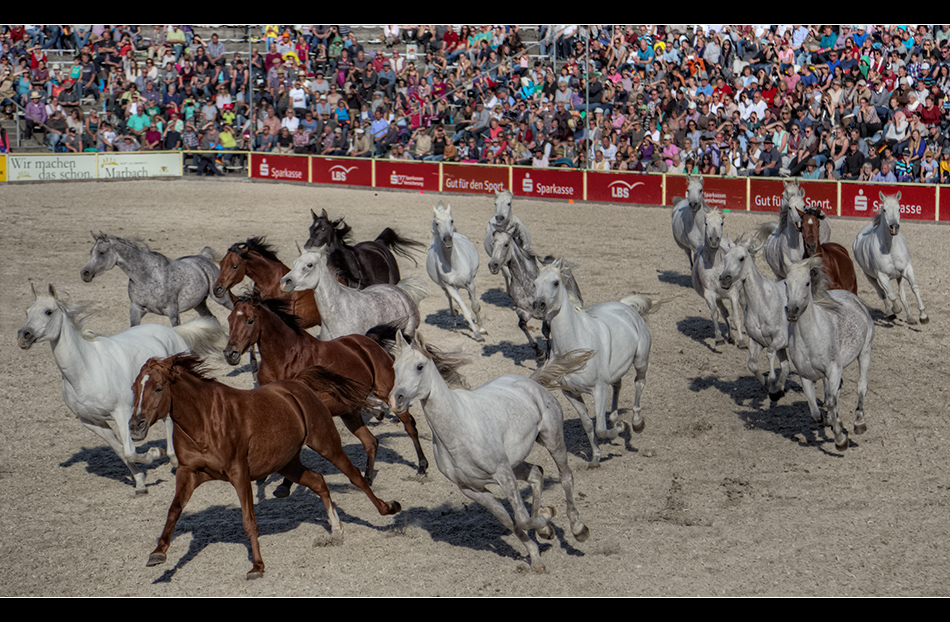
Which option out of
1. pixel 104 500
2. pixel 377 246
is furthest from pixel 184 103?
pixel 104 500

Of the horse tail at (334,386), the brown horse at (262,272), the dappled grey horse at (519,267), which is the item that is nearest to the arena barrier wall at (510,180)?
the dappled grey horse at (519,267)

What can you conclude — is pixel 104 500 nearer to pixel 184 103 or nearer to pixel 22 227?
pixel 22 227

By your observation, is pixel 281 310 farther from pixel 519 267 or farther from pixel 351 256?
pixel 351 256

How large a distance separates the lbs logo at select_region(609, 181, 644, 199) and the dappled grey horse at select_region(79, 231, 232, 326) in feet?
42.6

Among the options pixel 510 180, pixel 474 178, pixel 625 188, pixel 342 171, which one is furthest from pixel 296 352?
pixel 342 171

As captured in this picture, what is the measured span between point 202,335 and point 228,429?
3.29 m

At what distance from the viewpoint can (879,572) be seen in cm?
765

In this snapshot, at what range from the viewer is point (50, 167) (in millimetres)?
26578

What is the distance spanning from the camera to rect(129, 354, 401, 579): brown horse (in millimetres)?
7148

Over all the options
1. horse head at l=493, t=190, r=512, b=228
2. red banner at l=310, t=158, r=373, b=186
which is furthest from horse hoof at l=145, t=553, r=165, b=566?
red banner at l=310, t=158, r=373, b=186

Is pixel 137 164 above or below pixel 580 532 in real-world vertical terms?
above

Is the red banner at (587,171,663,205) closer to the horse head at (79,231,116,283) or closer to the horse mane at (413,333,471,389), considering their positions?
the horse head at (79,231,116,283)

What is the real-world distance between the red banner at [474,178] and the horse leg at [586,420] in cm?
1582

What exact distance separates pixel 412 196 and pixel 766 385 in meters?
15.0
